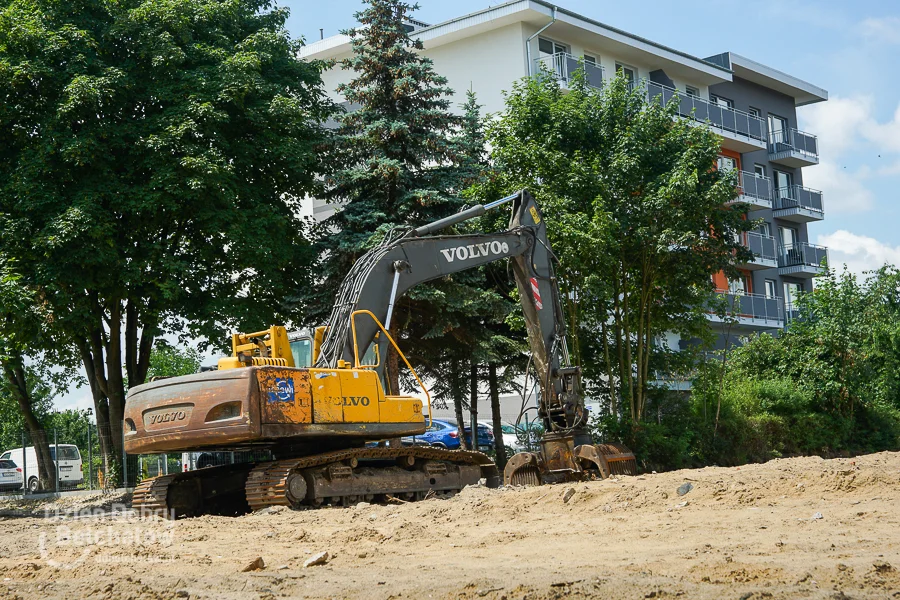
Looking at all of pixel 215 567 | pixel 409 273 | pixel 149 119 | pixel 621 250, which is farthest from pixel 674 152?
pixel 215 567

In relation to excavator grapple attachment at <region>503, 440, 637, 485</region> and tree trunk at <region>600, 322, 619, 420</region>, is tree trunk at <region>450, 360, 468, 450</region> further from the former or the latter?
excavator grapple attachment at <region>503, 440, 637, 485</region>

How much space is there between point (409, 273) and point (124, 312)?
12.1 metres

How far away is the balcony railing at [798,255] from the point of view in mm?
48594

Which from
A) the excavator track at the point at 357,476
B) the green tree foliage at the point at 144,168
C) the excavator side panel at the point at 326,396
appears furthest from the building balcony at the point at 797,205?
the excavator side panel at the point at 326,396

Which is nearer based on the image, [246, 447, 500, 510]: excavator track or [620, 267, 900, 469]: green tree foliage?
Result: [246, 447, 500, 510]: excavator track

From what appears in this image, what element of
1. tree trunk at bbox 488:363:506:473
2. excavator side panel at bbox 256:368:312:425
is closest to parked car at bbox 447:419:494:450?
tree trunk at bbox 488:363:506:473

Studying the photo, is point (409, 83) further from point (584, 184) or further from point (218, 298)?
point (218, 298)

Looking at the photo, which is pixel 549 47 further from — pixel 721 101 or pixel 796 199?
pixel 796 199

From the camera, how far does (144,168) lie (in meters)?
22.1

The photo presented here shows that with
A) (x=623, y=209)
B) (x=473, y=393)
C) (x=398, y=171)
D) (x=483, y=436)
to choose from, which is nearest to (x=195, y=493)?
(x=398, y=171)

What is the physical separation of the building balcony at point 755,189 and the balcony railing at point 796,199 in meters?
3.32

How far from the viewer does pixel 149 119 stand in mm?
21953

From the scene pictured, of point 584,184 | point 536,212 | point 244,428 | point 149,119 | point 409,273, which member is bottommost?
point 244,428

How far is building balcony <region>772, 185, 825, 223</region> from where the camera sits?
4900cm
